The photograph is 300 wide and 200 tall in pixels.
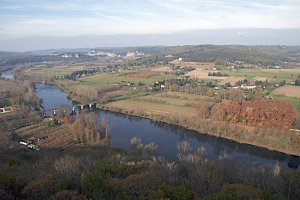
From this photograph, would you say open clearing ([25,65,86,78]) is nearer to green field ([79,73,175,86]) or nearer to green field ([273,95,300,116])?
green field ([79,73,175,86])

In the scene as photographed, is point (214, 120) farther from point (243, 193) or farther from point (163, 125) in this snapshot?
point (243, 193)

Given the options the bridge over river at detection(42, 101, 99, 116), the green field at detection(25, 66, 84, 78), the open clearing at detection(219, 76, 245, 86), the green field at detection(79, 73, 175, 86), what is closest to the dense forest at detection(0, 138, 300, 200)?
the bridge over river at detection(42, 101, 99, 116)

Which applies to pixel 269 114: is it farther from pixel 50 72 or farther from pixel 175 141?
pixel 50 72

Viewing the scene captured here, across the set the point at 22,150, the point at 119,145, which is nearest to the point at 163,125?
the point at 119,145

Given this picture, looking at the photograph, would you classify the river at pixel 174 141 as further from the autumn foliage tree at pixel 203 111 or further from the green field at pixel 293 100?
the green field at pixel 293 100

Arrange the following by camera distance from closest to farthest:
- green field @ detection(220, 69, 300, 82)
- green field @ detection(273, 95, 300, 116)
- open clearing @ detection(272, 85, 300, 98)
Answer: green field @ detection(273, 95, 300, 116)
open clearing @ detection(272, 85, 300, 98)
green field @ detection(220, 69, 300, 82)

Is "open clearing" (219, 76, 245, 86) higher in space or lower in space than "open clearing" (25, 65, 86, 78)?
higher

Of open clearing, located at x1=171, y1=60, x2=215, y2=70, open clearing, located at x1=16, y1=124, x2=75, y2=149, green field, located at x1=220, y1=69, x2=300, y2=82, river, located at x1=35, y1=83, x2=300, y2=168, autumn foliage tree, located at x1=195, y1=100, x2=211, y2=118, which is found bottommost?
river, located at x1=35, y1=83, x2=300, y2=168

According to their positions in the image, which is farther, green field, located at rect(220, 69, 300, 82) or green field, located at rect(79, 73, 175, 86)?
green field, located at rect(79, 73, 175, 86)
